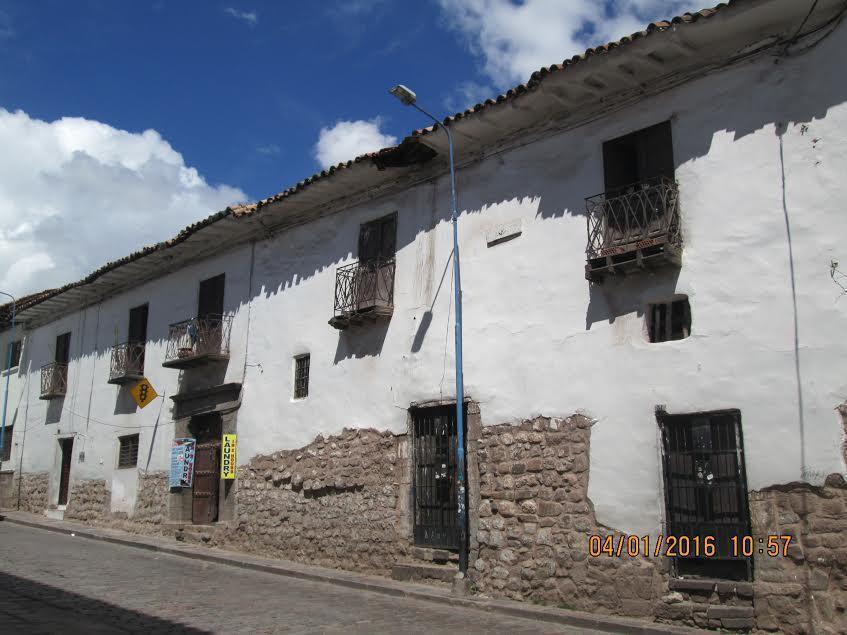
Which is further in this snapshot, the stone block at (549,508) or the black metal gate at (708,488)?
the stone block at (549,508)

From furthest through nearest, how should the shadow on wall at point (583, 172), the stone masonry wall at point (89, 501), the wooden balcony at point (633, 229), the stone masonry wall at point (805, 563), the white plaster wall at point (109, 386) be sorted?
the stone masonry wall at point (89, 501) < the white plaster wall at point (109, 386) < the wooden balcony at point (633, 229) < the shadow on wall at point (583, 172) < the stone masonry wall at point (805, 563)

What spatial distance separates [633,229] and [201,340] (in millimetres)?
9748

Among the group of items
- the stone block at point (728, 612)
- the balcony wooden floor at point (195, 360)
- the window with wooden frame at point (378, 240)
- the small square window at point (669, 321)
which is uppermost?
the window with wooden frame at point (378, 240)

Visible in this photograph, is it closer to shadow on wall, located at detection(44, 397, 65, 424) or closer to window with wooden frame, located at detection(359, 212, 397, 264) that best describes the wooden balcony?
window with wooden frame, located at detection(359, 212, 397, 264)

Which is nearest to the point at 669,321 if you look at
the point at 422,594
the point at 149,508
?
the point at 422,594

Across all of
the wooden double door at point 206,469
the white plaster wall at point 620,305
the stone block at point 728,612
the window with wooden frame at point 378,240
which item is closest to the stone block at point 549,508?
the white plaster wall at point 620,305

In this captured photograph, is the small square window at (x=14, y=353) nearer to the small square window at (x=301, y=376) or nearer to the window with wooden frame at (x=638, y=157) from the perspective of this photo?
the small square window at (x=301, y=376)

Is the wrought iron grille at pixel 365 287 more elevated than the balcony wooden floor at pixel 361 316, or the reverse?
the wrought iron grille at pixel 365 287

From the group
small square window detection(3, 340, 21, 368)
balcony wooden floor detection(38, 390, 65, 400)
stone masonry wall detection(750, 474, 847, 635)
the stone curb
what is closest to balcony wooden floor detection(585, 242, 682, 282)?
stone masonry wall detection(750, 474, 847, 635)

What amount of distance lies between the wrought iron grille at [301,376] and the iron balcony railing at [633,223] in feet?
20.3

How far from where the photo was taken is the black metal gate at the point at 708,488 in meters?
8.03

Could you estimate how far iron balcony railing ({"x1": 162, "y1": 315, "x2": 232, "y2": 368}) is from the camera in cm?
1557

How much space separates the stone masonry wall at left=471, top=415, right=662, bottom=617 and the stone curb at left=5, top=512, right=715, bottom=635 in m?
0.26

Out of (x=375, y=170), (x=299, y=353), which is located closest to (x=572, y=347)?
(x=375, y=170)
